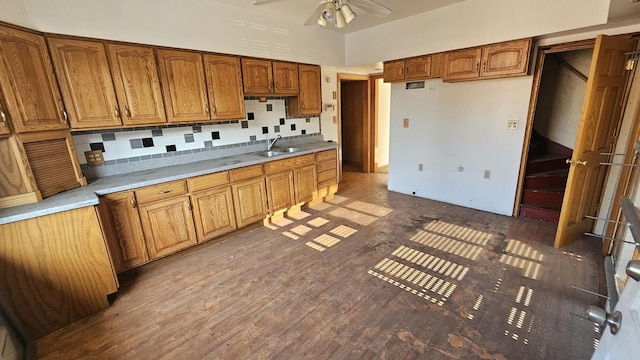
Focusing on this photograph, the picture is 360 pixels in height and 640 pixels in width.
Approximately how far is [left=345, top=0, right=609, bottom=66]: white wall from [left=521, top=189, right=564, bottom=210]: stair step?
1.79m

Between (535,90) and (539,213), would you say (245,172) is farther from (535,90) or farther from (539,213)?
(539,213)

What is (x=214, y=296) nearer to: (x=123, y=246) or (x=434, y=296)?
(x=123, y=246)

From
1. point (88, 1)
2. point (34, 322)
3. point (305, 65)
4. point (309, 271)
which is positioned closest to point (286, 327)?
point (309, 271)

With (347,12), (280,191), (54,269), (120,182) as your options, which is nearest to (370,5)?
(347,12)

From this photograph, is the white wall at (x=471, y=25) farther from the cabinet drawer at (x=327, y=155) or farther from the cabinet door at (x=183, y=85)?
the cabinet door at (x=183, y=85)

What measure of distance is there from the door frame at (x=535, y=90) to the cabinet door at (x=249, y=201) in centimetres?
315

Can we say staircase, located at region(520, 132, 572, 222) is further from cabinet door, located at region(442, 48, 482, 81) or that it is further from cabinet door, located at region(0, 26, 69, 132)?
cabinet door, located at region(0, 26, 69, 132)

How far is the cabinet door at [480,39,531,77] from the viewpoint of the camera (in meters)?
2.82

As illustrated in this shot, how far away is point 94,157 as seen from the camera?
2.50 metres

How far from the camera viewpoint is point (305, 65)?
3.79 metres

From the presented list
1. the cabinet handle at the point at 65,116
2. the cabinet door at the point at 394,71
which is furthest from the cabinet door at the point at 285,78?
the cabinet handle at the point at 65,116

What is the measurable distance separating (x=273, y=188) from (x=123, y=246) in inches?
63.6

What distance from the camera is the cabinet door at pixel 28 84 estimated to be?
1.79 meters

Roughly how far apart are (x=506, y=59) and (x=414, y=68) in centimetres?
108
